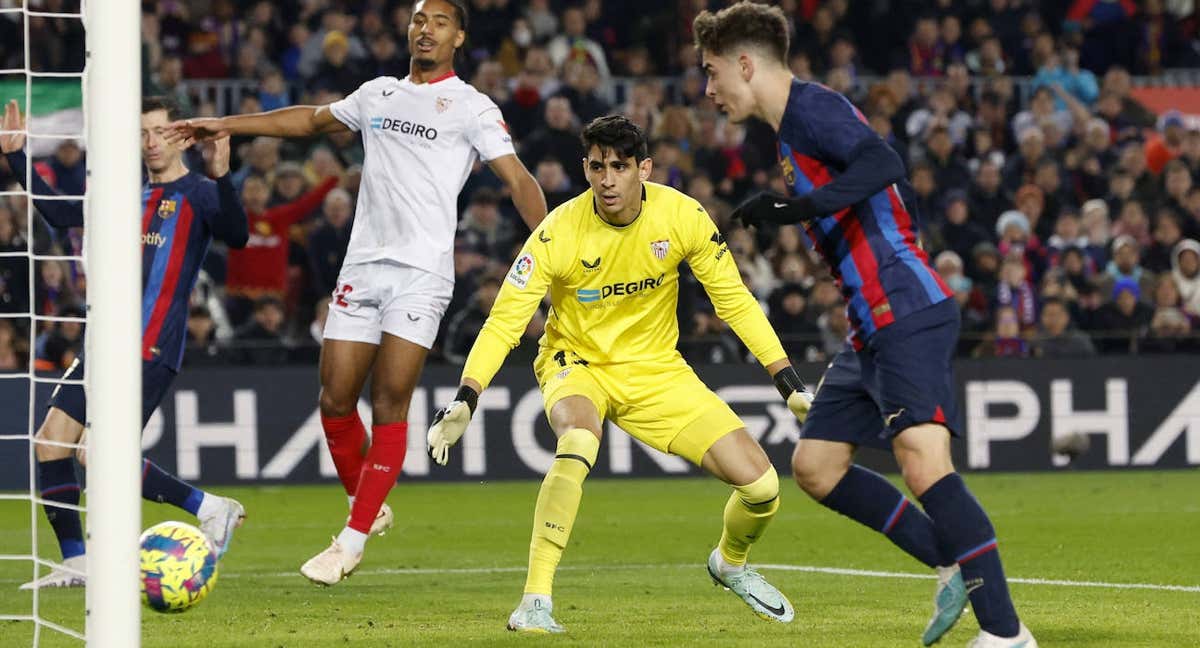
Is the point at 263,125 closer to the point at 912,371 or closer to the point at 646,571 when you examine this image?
the point at 646,571

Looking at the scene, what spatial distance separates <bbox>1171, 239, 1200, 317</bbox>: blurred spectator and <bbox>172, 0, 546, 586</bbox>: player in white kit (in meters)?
9.84

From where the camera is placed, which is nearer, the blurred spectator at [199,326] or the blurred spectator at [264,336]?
the blurred spectator at [264,336]

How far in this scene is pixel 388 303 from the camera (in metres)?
7.85

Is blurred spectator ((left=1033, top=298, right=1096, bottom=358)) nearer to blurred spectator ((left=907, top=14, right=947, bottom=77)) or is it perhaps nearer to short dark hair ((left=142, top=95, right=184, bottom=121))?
blurred spectator ((left=907, top=14, right=947, bottom=77))

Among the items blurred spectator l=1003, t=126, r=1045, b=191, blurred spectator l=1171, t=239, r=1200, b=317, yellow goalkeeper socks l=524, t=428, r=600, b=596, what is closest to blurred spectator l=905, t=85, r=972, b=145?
blurred spectator l=1003, t=126, r=1045, b=191

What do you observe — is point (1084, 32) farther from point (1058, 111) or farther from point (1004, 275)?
point (1004, 275)

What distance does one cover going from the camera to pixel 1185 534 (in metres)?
10.9

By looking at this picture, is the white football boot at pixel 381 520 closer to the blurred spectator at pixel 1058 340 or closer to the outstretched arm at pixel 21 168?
the outstretched arm at pixel 21 168

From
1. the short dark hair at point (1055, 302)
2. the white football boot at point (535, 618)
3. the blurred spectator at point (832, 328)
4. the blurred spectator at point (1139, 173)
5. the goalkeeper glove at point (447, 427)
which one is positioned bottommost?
the white football boot at point (535, 618)

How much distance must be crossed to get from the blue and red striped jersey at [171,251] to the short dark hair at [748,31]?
9.94ft

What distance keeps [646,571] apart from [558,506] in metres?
2.45

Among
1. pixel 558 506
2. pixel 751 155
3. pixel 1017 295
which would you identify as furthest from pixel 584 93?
pixel 558 506

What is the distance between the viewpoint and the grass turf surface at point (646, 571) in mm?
6887

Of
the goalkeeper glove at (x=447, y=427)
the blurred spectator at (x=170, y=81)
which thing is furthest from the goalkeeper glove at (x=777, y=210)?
the blurred spectator at (x=170, y=81)
